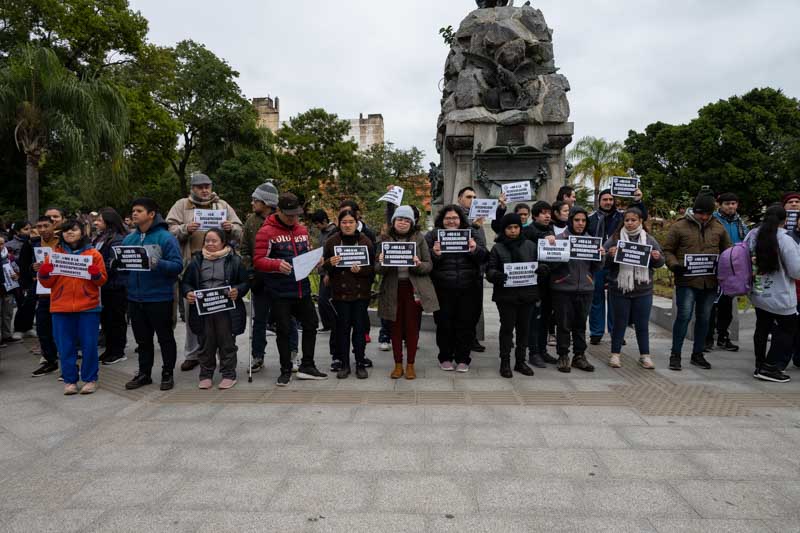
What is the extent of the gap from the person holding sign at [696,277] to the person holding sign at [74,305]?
6666 millimetres

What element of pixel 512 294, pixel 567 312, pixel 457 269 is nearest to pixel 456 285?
pixel 457 269

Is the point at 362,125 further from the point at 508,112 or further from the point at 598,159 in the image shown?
the point at 508,112

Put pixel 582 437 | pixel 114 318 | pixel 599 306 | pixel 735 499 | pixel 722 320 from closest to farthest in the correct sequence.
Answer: pixel 735 499 → pixel 582 437 → pixel 114 318 → pixel 722 320 → pixel 599 306

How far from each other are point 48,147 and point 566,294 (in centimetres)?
1328

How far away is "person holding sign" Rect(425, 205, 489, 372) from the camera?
5969 millimetres

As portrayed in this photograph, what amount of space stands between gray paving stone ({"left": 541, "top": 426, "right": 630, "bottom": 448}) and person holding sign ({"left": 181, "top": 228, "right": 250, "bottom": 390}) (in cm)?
347

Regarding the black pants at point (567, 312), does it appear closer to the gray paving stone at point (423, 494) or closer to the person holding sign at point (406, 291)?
the person holding sign at point (406, 291)

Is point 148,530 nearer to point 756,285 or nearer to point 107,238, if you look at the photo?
point 107,238

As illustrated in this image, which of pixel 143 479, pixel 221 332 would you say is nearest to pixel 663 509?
pixel 143 479

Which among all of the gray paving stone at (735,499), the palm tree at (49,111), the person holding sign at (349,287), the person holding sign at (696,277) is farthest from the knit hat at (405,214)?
the palm tree at (49,111)

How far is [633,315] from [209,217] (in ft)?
17.7

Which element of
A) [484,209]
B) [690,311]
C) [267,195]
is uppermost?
[267,195]

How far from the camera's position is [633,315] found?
21.1 ft

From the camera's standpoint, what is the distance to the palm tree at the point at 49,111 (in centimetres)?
1191
